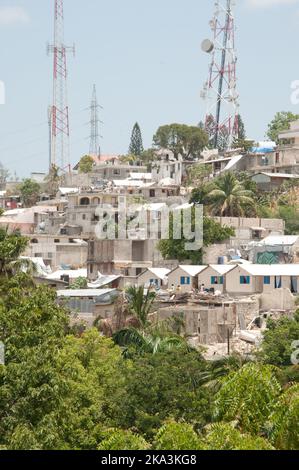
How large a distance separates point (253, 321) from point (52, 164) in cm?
3843

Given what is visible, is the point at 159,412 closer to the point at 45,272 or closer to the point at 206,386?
the point at 206,386

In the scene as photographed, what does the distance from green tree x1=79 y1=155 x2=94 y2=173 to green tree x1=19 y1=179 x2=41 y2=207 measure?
544cm

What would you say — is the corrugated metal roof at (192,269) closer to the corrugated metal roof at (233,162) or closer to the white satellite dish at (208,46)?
the corrugated metal roof at (233,162)

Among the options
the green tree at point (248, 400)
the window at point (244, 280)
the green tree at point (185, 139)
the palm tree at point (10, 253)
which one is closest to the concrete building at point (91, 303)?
the window at point (244, 280)

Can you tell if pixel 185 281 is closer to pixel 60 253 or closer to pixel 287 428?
pixel 60 253

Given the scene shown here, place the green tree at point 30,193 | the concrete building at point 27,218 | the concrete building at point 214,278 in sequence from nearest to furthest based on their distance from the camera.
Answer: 1. the concrete building at point 214,278
2. the concrete building at point 27,218
3. the green tree at point 30,193

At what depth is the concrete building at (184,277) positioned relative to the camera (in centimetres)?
4797

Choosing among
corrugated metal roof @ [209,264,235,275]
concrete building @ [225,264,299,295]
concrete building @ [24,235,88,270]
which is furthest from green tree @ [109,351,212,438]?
concrete building @ [24,235,88,270]

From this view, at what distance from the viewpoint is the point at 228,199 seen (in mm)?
57906

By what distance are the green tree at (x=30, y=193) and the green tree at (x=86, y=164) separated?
544 centimetres

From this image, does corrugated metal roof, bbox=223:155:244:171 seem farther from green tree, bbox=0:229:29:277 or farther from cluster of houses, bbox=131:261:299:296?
A: green tree, bbox=0:229:29:277

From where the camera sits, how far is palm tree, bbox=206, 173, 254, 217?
57622mm

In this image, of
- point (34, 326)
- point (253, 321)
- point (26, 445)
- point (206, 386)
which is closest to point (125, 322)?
point (253, 321)

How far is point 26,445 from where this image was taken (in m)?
23.6
